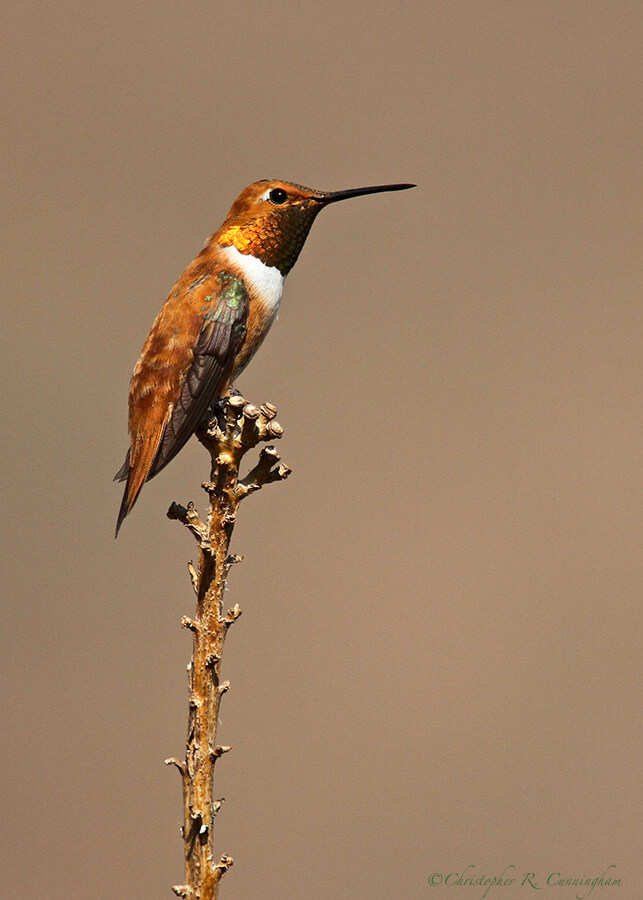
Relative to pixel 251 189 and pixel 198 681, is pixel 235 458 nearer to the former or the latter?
pixel 198 681

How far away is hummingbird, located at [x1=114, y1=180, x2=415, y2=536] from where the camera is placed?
1644mm

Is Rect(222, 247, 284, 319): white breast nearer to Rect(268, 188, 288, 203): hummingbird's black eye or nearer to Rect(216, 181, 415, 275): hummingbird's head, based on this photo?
Rect(216, 181, 415, 275): hummingbird's head

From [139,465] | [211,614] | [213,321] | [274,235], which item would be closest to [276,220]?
[274,235]

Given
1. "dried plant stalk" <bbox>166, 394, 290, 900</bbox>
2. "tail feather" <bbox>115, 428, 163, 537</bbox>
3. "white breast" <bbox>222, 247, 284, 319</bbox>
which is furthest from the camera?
"white breast" <bbox>222, 247, 284, 319</bbox>

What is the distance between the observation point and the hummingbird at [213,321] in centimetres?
164

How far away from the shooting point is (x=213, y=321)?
171cm

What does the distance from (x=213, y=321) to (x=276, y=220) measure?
28cm

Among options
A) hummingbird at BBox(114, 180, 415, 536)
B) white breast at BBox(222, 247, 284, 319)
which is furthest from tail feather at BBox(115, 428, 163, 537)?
white breast at BBox(222, 247, 284, 319)

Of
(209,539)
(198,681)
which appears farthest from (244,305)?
(198,681)

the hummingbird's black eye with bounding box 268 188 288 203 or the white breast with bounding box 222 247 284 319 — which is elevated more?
the hummingbird's black eye with bounding box 268 188 288 203

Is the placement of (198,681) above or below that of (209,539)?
below

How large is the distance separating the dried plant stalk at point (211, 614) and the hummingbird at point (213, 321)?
0.35 feet

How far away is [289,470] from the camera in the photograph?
4.83 feet

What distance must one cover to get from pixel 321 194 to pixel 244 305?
12.2 inches
